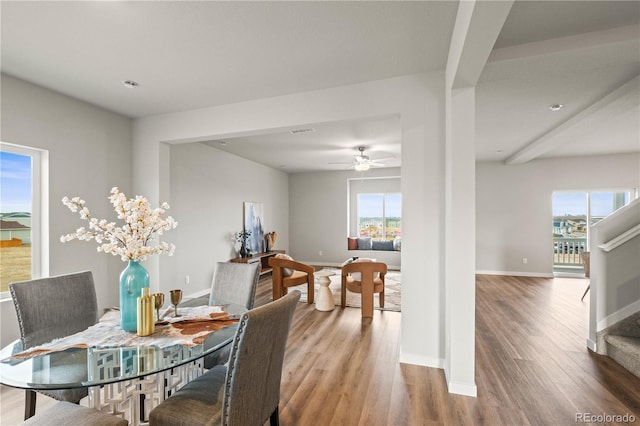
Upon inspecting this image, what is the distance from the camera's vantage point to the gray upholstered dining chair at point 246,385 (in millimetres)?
1228

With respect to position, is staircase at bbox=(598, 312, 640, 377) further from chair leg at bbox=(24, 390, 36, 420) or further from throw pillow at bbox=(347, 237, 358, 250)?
throw pillow at bbox=(347, 237, 358, 250)

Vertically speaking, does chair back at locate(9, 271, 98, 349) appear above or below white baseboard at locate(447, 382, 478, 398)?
above

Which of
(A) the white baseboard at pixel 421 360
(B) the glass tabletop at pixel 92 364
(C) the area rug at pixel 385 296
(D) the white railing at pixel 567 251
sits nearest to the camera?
(B) the glass tabletop at pixel 92 364

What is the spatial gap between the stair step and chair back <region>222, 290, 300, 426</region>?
3094mm

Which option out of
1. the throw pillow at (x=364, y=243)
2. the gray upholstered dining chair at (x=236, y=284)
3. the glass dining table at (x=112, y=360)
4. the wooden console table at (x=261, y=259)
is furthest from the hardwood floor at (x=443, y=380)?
the throw pillow at (x=364, y=243)

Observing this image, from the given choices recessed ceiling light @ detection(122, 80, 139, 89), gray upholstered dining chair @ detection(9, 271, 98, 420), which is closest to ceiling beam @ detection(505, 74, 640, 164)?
recessed ceiling light @ detection(122, 80, 139, 89)

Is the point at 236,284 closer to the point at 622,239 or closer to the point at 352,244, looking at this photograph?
the point at 622,239

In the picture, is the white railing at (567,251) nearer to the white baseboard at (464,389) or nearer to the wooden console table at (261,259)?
the white baseboard at (464,389)

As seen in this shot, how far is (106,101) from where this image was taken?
129 inches

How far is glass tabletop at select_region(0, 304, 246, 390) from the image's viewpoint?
119 centimetres

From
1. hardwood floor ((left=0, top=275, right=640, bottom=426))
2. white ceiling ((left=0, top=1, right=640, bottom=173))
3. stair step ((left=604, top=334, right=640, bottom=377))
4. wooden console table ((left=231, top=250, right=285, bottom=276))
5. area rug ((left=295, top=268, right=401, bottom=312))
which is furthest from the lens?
wooden console table ((left=231, top=250, right=285, bottom=276))

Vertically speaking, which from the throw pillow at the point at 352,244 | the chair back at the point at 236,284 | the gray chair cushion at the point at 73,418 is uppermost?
the chair back at the point at 236,284

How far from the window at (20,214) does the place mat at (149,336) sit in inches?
66.4

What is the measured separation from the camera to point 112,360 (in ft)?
4.40
